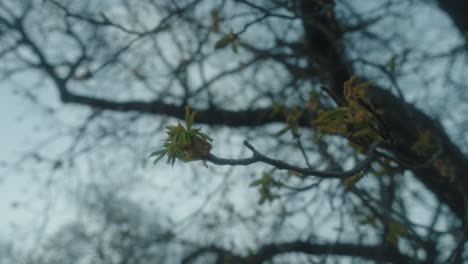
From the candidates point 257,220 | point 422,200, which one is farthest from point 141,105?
point 422,200

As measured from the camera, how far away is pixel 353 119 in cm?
110

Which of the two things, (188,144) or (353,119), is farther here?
(353,119)

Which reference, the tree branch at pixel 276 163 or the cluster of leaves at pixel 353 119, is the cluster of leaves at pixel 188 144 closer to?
the tree branch at pixel 276 163

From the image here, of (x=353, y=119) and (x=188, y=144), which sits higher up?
(x=353, y=119)

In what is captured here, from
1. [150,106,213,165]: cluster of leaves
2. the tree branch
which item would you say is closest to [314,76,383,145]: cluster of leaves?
the tree branch

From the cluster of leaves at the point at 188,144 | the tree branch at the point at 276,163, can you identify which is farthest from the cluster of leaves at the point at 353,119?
the cluster of leaves at the point at 188,144

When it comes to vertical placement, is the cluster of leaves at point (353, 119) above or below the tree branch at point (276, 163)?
above

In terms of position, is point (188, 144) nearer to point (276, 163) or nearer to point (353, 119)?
point (276, 163)

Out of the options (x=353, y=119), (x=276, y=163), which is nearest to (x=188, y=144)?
(x=276, y=163)

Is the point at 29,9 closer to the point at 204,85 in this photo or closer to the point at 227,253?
the point at 204,85

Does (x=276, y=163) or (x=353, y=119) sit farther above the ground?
(x=353, y=119)

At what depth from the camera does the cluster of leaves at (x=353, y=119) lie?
1050 millimetres

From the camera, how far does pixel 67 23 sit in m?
3.61

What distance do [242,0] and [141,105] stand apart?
2.56m
